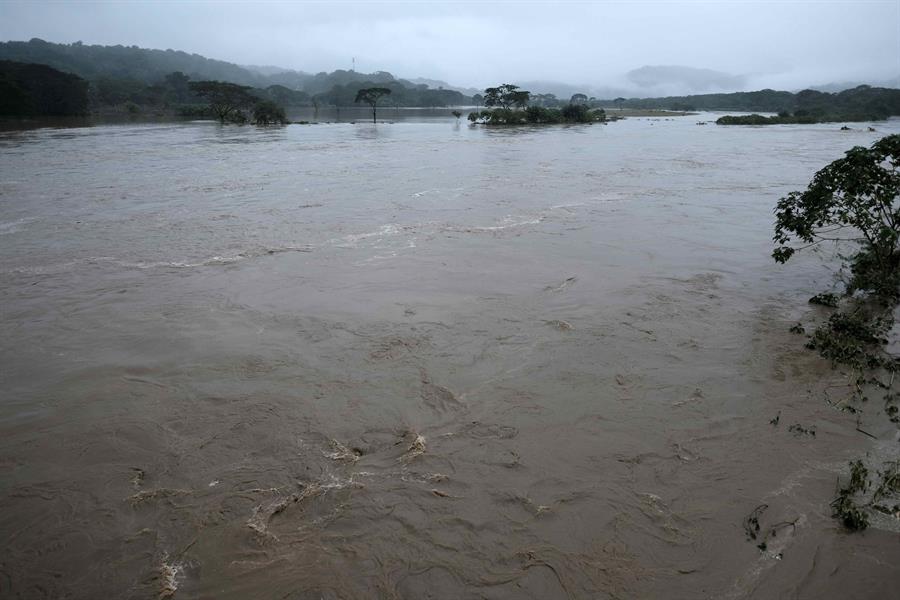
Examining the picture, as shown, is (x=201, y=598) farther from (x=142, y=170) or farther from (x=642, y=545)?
(x=142, y=170)

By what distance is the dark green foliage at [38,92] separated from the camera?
173 feet

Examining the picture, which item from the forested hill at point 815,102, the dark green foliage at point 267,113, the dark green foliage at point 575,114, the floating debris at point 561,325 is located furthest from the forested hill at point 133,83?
the floating debris at point 561,325

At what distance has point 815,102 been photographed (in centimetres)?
9488

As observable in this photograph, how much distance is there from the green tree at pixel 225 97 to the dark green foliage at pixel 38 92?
1600cm

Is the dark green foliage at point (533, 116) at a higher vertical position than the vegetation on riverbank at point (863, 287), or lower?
higher

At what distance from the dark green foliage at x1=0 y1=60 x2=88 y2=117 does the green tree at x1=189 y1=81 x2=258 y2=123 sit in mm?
15997

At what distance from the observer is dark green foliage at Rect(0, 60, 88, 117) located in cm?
5262

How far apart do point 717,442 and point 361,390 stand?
3.82 metres

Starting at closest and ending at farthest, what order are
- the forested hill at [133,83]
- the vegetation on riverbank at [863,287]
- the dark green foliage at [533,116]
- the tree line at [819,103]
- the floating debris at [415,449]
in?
the floating debris at [415,449], the vegetation on riverbank at [863,287], the dark green foliage at [533,116], the tree line at [819,103], the forested hill at [133,83]

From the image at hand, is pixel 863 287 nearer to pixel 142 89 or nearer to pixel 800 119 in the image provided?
pixel 800 119

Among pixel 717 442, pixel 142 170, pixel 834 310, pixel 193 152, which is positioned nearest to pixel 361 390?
pixel 717 442

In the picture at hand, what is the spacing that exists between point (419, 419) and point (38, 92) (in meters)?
77.0

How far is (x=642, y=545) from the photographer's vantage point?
3.84m

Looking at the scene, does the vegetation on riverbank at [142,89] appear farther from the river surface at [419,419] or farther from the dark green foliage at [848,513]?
the dark green foliage at [848,513]
